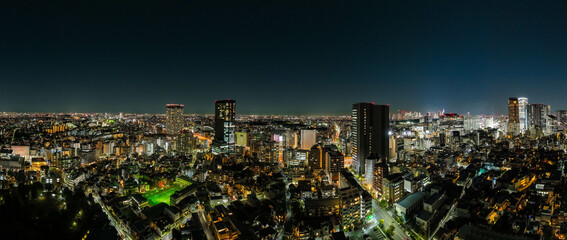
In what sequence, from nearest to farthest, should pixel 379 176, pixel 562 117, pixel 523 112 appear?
pixel 379 176 → pixel 523 112 → pixel 562 117

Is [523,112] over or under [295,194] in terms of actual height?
over

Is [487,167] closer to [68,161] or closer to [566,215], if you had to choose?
[566,215]

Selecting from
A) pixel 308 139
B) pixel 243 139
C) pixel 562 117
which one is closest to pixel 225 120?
pixel 243 139

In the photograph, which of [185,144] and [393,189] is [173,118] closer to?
[185,144]

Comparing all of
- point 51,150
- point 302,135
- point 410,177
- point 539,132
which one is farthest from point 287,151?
point 539,132

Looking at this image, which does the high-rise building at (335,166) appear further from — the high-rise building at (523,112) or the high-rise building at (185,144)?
the high-rise building at (523,112)

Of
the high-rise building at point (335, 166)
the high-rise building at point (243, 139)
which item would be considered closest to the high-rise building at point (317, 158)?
the high-rise building at point (335, 166)
